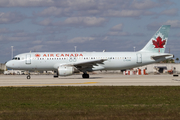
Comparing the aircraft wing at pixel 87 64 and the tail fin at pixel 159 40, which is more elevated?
the tail fin at pixel 159 40

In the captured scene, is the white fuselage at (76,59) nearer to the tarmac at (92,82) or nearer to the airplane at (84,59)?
the airplane at (84,59)

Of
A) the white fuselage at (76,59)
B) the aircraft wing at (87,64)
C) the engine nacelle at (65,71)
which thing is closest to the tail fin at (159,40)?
the white fuselage at (76,59)

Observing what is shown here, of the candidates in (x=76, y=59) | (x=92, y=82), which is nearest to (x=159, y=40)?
(x=76, y=59)

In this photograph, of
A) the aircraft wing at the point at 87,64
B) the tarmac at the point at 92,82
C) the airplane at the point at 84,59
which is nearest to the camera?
the tarmac at the point at 92,82

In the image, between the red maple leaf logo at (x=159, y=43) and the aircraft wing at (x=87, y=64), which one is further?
the red maple leaf logo at (x=159, y=43)

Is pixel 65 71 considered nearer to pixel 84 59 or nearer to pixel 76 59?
pixel 76 59

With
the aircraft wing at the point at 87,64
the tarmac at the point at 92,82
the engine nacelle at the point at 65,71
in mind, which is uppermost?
the aircraft wing at the point at 87,64

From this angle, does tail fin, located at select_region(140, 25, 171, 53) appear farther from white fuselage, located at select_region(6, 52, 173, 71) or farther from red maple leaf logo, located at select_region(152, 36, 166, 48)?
white fuselage, located at select_region(6, 52, 173, 71)

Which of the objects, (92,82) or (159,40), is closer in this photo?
(92,82)

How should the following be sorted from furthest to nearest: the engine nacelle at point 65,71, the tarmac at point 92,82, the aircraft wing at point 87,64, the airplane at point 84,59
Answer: the airplane at point 84,59, the aircraft wing at point 87,64, the engine nacelle at point 65,71, the tarmac at point 92,82

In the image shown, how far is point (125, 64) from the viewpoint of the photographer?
151 ft
